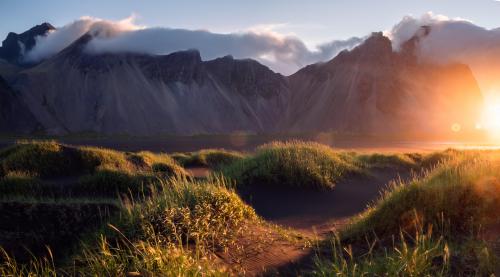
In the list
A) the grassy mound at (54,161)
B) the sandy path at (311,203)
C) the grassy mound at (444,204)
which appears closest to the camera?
the grassy mound at (444,204)

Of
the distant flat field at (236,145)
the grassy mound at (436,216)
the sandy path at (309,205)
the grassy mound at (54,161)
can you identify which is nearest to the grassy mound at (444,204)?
the grassy mound at (436,216)

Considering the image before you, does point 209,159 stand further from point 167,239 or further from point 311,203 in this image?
point 167,239

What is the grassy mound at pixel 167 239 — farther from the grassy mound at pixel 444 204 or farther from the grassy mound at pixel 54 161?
the grassy mound at pixel 54 161

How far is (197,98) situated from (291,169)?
167m

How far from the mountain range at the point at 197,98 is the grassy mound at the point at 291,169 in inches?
5043

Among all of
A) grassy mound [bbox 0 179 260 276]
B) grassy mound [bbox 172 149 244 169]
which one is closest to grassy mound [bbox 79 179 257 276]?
grassy mound [bbox 0 179 260 276]

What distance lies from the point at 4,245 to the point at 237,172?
502 inches

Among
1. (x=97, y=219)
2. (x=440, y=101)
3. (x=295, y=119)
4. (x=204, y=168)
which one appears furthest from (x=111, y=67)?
(x=97, y=219)

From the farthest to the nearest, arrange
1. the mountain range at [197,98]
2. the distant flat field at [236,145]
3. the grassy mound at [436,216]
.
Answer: the mountain range at [197,98]
the distant flat field at [236,145]
the grassy mound at [436,216]

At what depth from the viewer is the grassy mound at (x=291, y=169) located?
19.4 meters

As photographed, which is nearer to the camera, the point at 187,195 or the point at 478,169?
the point at 187,195

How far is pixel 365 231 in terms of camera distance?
9.41m

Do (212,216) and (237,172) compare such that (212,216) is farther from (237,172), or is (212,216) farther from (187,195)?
(237,172)

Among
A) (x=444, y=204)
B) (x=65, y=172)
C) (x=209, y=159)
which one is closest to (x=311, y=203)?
(x=444, y=204)
